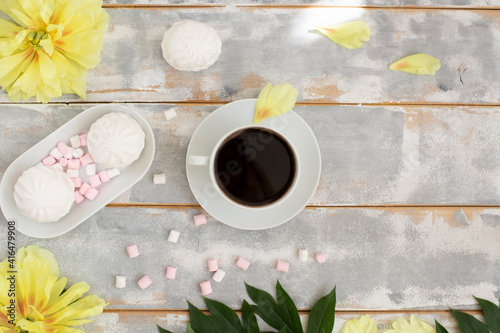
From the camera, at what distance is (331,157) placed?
0.85m

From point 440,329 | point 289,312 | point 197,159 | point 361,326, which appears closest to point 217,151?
point 197,159

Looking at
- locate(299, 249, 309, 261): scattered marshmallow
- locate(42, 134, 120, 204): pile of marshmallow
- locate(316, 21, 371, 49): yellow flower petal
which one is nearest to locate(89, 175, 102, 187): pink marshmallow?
locate(42, 134, 120, 204): pile of marshmallow

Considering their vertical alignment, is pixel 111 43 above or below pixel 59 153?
above

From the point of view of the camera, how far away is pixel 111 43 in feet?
2.73

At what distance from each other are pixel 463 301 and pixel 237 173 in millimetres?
566

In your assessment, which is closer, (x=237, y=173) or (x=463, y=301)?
(x=237, y=173)

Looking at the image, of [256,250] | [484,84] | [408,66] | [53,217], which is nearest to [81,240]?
[53,217]

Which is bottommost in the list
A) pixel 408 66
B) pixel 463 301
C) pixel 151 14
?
pixel 463 301

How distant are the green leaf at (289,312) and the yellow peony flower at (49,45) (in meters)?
0.57

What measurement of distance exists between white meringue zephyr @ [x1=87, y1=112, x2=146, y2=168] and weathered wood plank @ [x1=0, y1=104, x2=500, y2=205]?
7cm

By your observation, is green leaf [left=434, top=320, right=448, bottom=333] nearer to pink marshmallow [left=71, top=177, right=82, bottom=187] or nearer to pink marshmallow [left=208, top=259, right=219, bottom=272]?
pink marshmallow [left=208, top=259, right=219, bottom=272]

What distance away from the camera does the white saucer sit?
2.58ft

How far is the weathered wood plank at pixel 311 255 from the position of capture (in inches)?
32.7

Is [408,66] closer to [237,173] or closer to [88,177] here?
[237,173]
